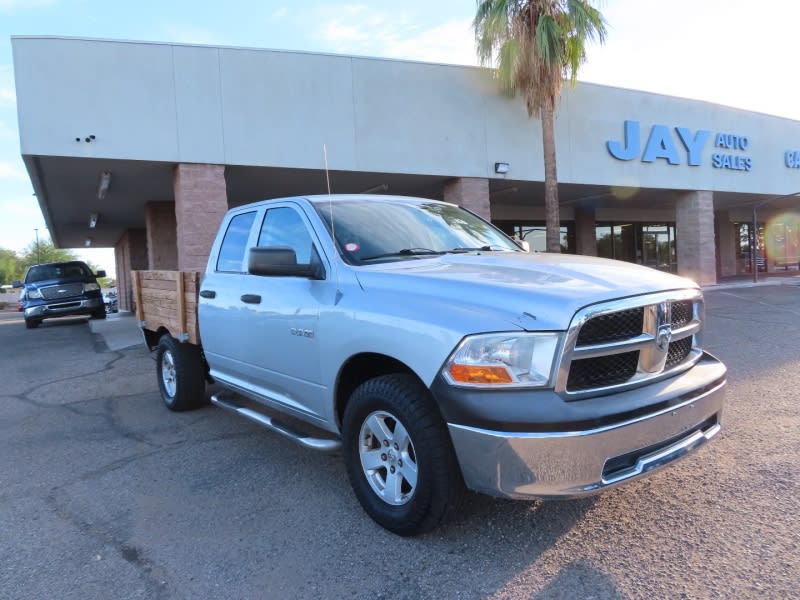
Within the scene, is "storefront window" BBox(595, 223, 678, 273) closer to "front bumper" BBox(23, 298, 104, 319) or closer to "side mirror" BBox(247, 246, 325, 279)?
"front bumper" BBox(23, 298, 104, 319)

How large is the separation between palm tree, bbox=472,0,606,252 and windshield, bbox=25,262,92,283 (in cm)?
1356

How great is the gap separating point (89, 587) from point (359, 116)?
10633 millimetres

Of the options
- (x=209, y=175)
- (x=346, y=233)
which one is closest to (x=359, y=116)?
(x=209, y=175)

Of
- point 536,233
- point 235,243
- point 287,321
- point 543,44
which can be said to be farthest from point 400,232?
point 536,233

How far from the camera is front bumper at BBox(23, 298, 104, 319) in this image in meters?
16.1

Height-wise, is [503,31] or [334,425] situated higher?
[503,31]

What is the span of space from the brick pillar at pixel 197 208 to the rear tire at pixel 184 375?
5.26m

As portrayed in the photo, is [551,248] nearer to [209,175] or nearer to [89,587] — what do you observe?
[209,175]

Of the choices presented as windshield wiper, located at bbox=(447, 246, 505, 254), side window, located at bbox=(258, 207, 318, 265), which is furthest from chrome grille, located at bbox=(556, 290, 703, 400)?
side window, located at bbox=(258, 207, 318, 265)

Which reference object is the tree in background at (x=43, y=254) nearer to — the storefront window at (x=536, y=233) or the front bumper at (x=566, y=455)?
the storefront window at (x=536, y=233)

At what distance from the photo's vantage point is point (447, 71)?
12727mm

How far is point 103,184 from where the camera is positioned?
39.8ft

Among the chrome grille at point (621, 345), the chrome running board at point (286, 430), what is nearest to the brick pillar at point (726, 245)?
the chrome grille at point (621, 345)

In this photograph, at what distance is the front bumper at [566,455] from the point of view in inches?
93.3
